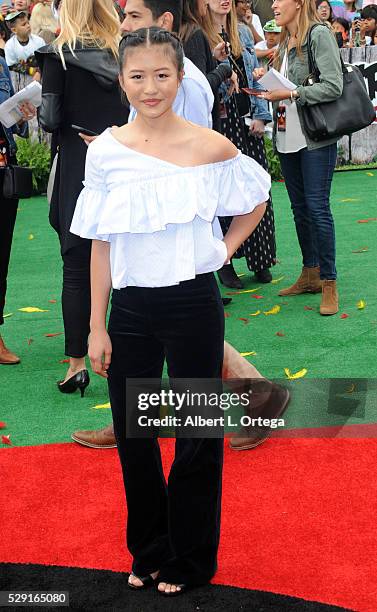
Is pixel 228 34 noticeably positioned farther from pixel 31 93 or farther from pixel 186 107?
pixel 186 107

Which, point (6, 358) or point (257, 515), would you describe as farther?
point (6, 358)

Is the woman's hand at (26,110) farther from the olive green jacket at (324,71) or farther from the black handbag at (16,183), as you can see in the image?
the olive green jacket at (324,71)

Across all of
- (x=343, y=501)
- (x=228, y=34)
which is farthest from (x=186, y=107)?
(x=228, y=34)

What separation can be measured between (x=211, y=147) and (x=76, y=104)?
2088 millimetres

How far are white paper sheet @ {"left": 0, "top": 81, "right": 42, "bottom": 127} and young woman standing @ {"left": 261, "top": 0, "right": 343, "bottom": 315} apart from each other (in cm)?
165

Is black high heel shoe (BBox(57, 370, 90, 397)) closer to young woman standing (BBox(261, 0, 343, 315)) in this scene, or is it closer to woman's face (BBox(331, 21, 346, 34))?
young woman standing (BBox(261, 0, 343, 315))

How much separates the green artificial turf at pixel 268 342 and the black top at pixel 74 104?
94 centimetres

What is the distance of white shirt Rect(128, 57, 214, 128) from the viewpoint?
11.4 feet

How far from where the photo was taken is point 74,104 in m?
4.85

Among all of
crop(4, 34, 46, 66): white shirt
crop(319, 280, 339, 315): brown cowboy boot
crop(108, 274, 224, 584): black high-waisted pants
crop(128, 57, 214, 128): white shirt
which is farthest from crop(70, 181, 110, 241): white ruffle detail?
crop(4, 34, 46, 66): white shirt

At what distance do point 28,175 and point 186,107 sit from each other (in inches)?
86.9

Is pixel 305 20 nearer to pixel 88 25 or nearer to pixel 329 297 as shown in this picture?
pixel 329 297

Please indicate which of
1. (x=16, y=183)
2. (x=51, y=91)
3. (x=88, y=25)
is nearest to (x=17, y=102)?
(x=16, y=183)

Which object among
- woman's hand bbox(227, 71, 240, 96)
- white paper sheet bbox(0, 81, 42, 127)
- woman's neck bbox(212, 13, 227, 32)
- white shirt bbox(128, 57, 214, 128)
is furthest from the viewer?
woman's neck bbox(212, 13, 227, 32)
